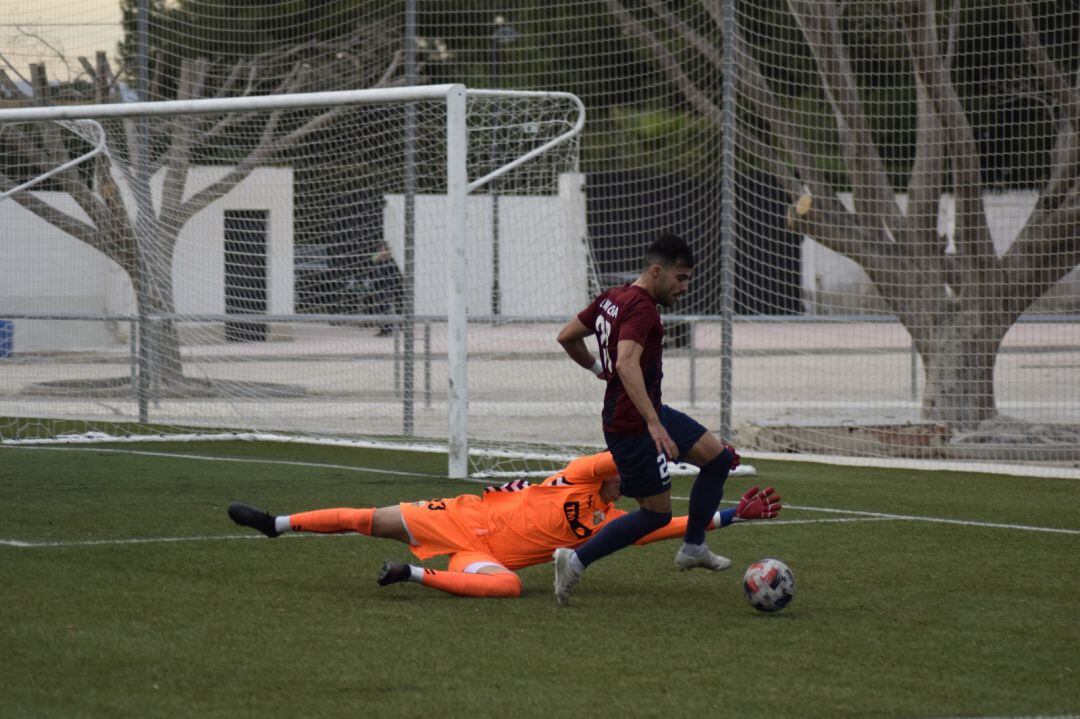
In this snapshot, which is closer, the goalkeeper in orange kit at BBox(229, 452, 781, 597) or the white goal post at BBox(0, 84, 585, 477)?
the goalkeeper in orange kit at BBox(229, 452, 781, 597)

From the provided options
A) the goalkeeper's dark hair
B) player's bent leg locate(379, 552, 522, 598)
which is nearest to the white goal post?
player's bent leg locate(379, 552, 522, 598)

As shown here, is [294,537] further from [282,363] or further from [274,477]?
[282,363]

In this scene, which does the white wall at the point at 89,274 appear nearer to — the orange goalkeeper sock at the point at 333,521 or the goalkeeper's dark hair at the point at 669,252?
the orange goalkeeper sock at the point at 333,521

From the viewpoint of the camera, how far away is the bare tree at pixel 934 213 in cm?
1370

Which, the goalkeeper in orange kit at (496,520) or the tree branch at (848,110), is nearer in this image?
the goalkeeper in orange kit at (496,520)

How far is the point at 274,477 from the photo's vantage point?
35.9 ft

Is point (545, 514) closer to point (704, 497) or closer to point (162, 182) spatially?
point (704, 497)

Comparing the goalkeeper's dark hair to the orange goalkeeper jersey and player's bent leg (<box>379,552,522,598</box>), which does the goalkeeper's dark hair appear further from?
player's bent leg (<box>379,552,522,598</box>)

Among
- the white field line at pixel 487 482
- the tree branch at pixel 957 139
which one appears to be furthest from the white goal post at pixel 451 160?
the tree branch at pixel 957 139

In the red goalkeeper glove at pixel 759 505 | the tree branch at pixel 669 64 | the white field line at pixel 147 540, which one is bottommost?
the white field line at pixel 147 540

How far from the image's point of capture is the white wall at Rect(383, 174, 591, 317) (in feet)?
43.1

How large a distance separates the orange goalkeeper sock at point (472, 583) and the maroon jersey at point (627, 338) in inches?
31.9

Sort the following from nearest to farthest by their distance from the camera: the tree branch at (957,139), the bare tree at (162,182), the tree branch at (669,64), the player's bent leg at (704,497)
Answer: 1. the player's bent leg at (704,497)
2. the tree branch at (957,139)
3. the bare tree at (162,182)
4. the tree branch at (669,64)

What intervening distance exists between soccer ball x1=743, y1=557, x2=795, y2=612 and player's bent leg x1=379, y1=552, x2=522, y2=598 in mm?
1064
